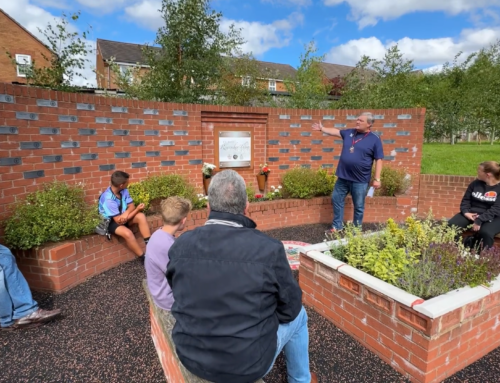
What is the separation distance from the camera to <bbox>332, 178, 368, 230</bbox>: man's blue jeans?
190 inches

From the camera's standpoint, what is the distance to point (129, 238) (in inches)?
156

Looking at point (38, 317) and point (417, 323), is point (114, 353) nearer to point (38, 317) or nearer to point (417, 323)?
point (38, 317)

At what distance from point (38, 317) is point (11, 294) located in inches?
11.8

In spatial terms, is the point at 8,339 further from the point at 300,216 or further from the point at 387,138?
the point at 387,138

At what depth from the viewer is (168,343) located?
1819 mm

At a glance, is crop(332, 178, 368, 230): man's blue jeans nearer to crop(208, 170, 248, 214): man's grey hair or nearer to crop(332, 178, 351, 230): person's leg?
crop(332, 178, 351, 230): person's leg

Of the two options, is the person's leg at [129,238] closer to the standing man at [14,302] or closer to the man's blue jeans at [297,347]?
the standing man at [14,302]

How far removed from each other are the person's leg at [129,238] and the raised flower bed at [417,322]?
2.57 meters

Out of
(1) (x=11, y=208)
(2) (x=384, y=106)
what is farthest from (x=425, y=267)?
(2) (x=384, y=106)

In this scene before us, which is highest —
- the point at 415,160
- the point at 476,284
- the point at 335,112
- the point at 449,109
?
the point at 449,109

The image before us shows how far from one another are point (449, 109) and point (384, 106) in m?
15.6

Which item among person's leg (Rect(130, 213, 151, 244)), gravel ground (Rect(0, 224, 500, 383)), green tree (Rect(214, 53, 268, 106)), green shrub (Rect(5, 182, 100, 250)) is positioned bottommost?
gravel ground (Rect(0, 224, 500, 383))

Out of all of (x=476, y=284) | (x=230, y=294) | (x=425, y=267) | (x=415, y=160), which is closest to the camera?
(x=230, y=294)

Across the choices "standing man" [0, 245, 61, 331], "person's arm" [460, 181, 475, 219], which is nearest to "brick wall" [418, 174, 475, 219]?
"person's arm" [460, 181, 475, 219]
